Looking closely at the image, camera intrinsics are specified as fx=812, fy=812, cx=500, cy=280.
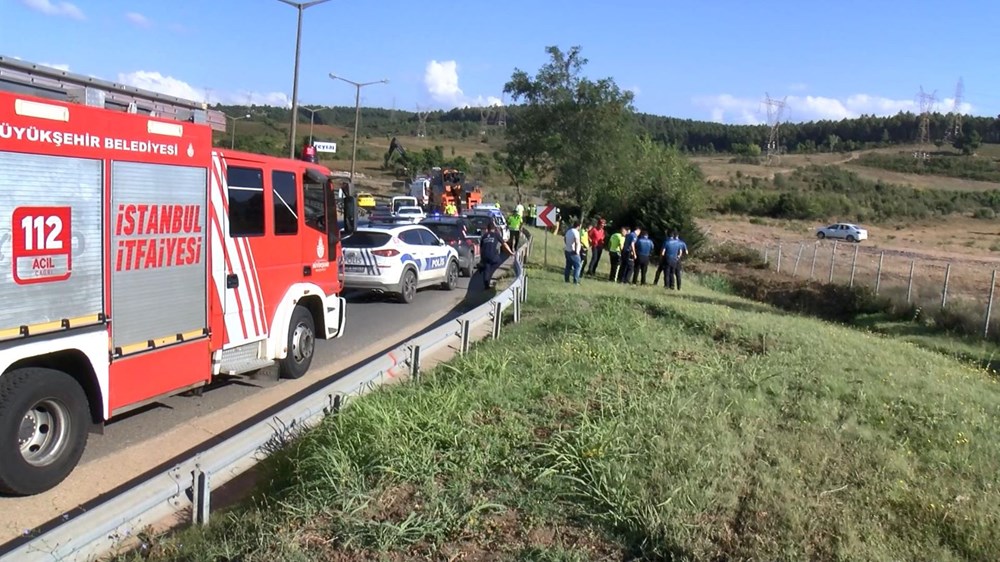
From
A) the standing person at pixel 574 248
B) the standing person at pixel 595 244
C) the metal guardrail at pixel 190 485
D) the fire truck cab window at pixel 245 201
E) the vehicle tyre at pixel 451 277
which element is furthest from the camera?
the standing person at pixel 595 244

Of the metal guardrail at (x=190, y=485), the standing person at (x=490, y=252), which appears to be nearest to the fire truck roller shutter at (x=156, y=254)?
the metal guardrail at (x=190, y=485)

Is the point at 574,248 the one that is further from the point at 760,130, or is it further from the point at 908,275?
the point at 760,130

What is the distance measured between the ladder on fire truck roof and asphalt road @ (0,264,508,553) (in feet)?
8.99

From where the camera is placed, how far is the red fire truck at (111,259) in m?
5.38

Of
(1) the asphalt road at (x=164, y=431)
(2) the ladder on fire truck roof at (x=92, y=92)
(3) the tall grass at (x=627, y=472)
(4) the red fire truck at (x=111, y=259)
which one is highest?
(2) the ladder on fire truck roof at (x=92, y=92)

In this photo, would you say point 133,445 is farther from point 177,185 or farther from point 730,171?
point 730,171

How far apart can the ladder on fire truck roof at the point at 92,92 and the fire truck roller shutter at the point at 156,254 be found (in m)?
0.49

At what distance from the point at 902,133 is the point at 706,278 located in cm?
14844

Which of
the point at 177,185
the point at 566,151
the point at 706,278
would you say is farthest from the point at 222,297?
the point at 566,151

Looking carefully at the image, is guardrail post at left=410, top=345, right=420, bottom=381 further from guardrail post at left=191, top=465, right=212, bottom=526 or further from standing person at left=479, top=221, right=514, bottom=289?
standing person at left=479, top=221, right=514, bottom=289

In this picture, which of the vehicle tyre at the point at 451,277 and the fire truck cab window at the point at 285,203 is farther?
the vehicle tyre at the point at 451,277

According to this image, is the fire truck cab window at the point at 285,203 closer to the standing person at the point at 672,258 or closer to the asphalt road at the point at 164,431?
the asphalt road at the point at 164,431

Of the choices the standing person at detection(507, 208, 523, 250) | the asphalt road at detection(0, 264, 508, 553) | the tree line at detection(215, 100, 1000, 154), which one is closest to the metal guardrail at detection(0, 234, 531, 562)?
the asphalt road at detection(0, 264, 508, 553)

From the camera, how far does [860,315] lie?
76.0 feet
